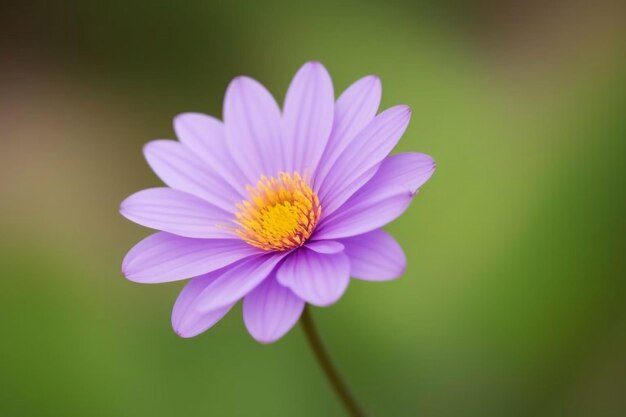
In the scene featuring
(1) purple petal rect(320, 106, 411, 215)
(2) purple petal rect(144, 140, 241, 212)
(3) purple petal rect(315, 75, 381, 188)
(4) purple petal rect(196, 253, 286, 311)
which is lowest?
(4) purple petal rect(196, 253, 286, 311)

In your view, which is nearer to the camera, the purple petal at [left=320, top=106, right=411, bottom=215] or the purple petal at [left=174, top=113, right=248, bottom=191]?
the purple petal at [left=320, top=106, right=411, bottom=215]

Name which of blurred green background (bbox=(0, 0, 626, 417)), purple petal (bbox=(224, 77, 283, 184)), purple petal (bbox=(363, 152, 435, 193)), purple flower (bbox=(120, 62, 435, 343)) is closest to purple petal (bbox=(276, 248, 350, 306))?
A: purple flower (bbox=(120, 62, 435, 343))

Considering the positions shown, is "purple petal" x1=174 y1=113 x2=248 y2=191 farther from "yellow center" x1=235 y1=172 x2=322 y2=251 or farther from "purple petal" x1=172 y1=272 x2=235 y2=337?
"purple petal" x1=172 y1=272 x2=235 y2=337

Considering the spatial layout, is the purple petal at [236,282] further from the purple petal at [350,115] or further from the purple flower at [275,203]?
the purple petal at [350,115]

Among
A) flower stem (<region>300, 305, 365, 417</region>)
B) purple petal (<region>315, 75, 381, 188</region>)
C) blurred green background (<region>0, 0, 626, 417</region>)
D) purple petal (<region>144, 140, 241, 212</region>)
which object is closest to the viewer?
flower stem (<region>300, 305, 365, 417</region>)

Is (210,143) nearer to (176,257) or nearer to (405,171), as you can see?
(176,257)

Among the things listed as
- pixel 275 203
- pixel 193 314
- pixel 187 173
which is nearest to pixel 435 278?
pixel 275 203
